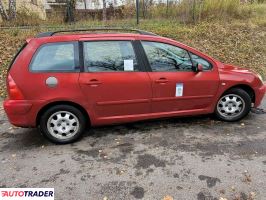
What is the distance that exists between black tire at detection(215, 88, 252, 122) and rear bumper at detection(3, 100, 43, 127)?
2.96 meters

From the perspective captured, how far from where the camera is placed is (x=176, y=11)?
12.4 m

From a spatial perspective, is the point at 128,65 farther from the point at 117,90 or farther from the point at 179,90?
the point at 179,90

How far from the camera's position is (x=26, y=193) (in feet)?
12.0

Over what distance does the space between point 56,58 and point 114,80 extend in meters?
0.92

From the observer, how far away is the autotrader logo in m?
3.60

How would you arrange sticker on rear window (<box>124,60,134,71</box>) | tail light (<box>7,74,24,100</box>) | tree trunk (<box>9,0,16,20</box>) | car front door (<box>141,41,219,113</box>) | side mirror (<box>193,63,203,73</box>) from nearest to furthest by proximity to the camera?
tail light (<box>7,74,24,100</box>), sticker on rear window (<box>124,60,134,71</box>), car front door (<box>141,41,219,113</box>), side mirror (<box>193,63,203,73</box>), tree trunk (<box>9,0,16,20</box>)

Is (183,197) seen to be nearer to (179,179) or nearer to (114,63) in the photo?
(179,179)

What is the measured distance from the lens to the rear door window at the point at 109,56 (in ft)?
15.4

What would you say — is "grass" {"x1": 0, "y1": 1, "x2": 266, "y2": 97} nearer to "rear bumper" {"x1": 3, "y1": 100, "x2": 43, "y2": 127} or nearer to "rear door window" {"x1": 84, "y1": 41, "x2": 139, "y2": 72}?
"rear bumper" {"x1": 3, "y1": 100, "x2": 43, "y2": 127}

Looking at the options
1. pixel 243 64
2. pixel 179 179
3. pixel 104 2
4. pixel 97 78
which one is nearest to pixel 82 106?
pixel 97 78

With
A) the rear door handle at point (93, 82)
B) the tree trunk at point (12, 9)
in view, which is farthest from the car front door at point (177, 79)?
the tree trunk at point (12, 9)

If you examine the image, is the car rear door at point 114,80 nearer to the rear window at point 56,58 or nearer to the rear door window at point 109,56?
the rear door window at point 109,56

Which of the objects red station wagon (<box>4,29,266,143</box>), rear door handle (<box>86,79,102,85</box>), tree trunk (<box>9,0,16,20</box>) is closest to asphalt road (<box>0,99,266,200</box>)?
red station wagon (<box>4,29,266,143</box>)

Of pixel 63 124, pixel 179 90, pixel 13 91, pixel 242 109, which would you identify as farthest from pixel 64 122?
pixel 242 109
